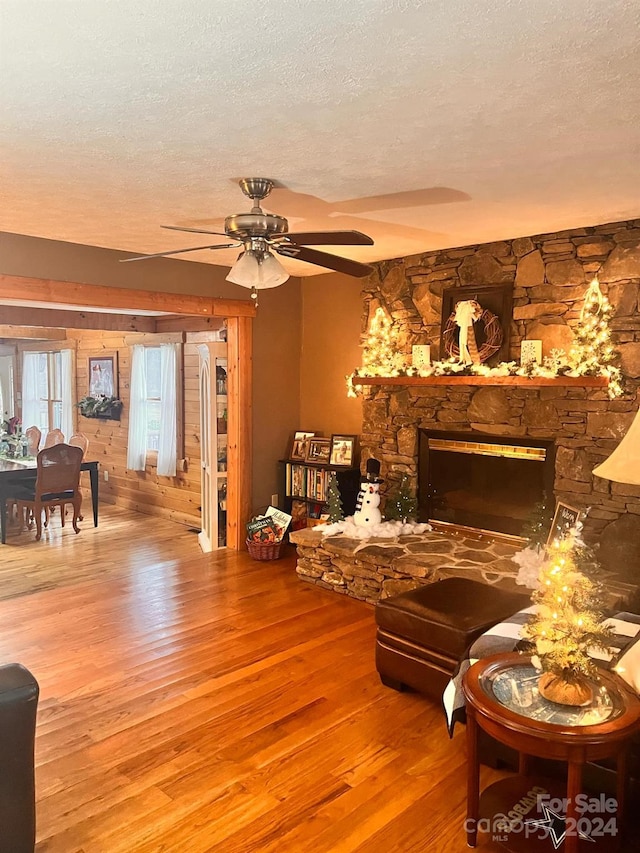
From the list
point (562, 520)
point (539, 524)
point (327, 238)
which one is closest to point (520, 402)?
point (539, 524)

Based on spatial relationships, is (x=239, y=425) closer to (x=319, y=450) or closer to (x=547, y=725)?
(x=319, y=450)

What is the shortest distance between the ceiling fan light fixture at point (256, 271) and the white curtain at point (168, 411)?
4565mm

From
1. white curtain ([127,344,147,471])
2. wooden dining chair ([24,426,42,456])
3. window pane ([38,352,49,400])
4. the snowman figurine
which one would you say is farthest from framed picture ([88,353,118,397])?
the snowman figurine

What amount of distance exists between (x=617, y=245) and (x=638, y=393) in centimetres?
93

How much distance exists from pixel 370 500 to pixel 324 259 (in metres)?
2.25

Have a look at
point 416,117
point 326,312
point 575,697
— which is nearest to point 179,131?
point 416,117

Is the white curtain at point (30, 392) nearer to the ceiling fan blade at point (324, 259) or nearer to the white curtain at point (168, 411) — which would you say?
the white curtain at point (168, 411)

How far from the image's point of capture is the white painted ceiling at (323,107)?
5.48ft

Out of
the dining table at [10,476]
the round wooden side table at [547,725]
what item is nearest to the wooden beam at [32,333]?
the dining table at [10,476]

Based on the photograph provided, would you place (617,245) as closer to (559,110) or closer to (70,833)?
(559,110)

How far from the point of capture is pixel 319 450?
231 inches

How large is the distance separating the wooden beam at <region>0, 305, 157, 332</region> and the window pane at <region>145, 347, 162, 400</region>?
1.04ft

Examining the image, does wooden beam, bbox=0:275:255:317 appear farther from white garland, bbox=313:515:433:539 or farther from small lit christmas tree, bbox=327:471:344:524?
white garland, bbox=313:515:433:539

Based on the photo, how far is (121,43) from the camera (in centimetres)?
178
